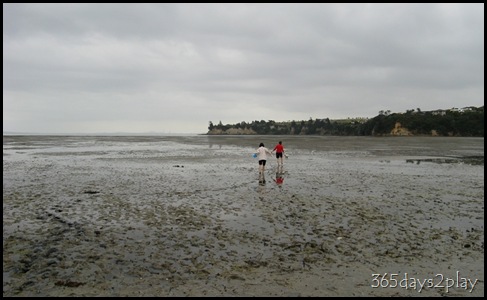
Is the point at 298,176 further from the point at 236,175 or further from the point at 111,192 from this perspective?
the point at 111,192

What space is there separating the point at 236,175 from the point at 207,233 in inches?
520

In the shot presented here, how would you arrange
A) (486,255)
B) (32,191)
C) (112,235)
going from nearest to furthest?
(486,255), (112,235), (32,191)

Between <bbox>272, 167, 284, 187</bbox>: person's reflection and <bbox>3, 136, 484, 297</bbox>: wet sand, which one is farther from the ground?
<bbox>272, 167, 284, 187</bbox>: person's reflection

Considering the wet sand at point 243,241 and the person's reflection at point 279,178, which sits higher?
the person's reflection at point 279,178

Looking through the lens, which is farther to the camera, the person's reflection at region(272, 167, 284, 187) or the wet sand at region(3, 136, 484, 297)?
the person's reflection at region(272, 167, 284, 187)

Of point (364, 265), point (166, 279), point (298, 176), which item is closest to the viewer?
point (166, 279)

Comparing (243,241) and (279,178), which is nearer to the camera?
(243,241)

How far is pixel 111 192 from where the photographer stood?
54.0 feet

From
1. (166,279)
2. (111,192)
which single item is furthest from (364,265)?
(111,192)

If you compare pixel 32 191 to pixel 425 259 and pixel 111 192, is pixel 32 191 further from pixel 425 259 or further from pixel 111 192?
pixel 425 259

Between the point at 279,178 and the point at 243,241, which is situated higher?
the point at 279,178

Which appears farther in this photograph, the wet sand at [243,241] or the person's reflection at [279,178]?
the person's reflection at [279,178]

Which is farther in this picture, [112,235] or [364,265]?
[112,235]

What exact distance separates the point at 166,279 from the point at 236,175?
1632 centimetres
